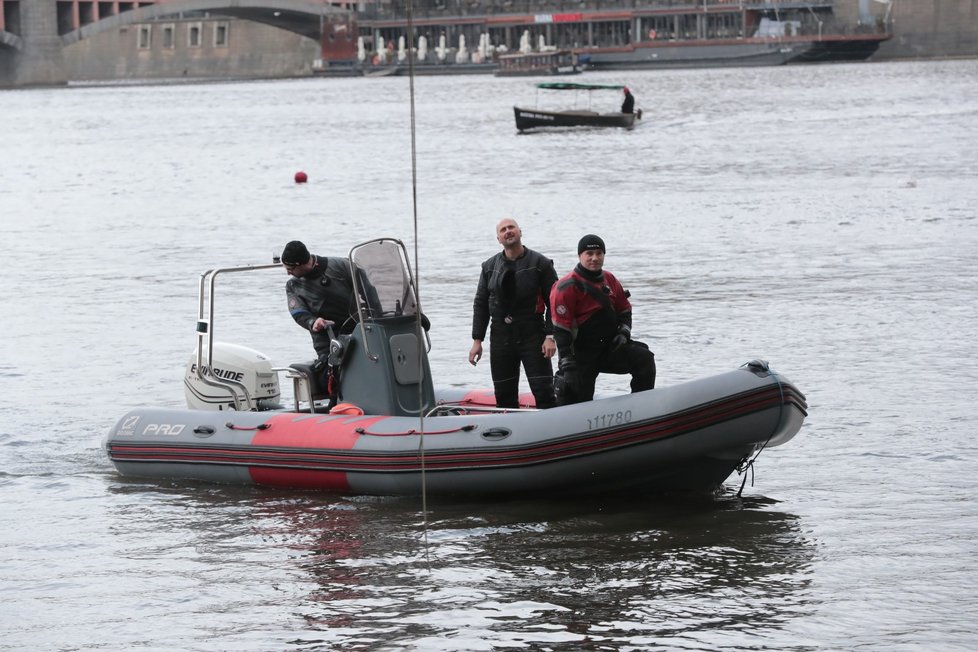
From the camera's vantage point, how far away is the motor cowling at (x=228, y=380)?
1136 cm

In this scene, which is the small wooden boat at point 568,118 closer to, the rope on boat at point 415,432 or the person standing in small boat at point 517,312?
the person standing in small boat at point 517,312

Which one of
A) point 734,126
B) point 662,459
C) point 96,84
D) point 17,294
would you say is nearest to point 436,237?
point 17,294

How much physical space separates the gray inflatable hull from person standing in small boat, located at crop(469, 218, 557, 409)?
0.44 m

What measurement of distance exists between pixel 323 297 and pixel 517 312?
5.03 feet

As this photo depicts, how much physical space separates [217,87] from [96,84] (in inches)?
491

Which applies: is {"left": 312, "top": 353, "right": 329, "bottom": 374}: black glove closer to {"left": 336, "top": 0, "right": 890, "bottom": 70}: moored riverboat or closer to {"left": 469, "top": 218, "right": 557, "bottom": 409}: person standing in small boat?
{"left": 469, "top": 218, "right": 557, "bottom": 409}: person standing in small boat

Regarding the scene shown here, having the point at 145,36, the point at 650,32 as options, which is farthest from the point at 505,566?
the point at 145,36

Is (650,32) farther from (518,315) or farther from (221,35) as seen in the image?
(518,315)

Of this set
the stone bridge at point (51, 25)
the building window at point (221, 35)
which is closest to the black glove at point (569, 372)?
the stone bridge at point (51, 25)

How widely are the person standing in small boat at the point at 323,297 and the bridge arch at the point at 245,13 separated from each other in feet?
293

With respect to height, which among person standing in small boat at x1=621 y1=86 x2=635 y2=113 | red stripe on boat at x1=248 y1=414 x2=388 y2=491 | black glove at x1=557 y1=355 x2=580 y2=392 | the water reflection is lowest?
the water reflection

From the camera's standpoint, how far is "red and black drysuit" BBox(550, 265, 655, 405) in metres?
9.59

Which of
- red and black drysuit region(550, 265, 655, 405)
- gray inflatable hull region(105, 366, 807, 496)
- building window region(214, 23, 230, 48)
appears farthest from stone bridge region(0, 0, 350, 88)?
red and black drysuit region(550, 265, 655, 405)

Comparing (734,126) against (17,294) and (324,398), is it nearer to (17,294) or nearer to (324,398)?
(17,294)
